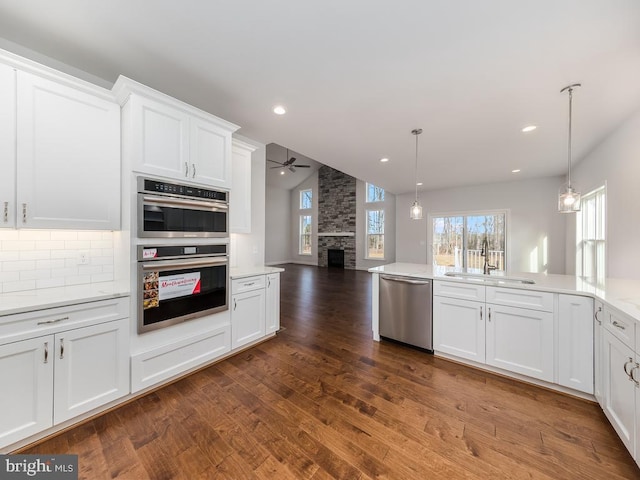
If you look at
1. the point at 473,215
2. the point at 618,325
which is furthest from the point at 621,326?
the point at 473,215

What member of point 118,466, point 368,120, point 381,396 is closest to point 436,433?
point 381,396

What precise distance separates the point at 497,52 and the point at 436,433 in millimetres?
2730

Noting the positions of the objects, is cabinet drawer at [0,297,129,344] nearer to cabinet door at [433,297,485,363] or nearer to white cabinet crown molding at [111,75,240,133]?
white cabinet crown molding at [111,75,240,133]

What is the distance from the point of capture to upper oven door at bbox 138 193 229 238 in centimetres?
202

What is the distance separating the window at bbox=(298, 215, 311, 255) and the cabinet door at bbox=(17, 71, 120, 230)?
9820 mm

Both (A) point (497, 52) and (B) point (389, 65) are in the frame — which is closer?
(A) point (497, 52)

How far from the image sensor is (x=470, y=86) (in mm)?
2305

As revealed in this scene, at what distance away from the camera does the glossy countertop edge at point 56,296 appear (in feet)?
4.92

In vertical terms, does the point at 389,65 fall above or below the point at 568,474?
above

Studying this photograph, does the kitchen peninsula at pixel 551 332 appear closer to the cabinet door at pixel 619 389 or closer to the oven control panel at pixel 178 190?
the cabinet door at pixel 619 389

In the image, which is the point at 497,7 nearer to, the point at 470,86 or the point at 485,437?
the point at 470,86

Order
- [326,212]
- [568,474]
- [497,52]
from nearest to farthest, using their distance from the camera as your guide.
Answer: [568,474] < [497,52] < [326,212]

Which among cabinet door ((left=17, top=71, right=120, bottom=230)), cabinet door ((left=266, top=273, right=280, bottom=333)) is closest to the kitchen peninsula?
cabinet door ((left=266, top=273, right=280, bottom=333))

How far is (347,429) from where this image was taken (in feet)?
5.55
